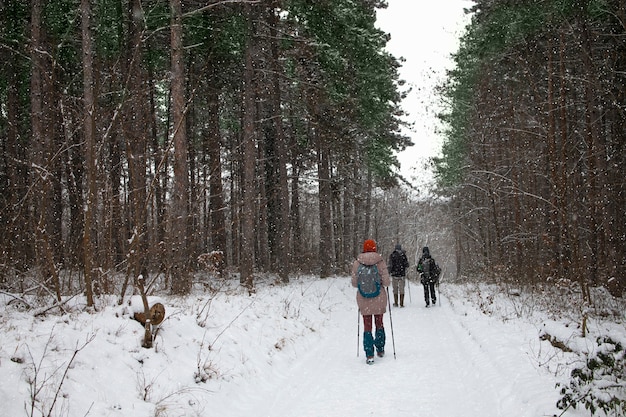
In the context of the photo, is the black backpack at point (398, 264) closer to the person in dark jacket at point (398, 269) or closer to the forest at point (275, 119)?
the person in dark jacket at point (398, 269)

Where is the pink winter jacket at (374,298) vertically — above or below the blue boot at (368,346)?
above

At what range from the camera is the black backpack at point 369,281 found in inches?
321

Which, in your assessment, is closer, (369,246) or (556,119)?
(369,246)

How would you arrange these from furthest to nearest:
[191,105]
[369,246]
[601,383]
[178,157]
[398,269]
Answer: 1. [398,269]
2. [191,105]
3. [178,157]
4. [369,246]
5. [601,383]

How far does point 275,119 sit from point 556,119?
10.7 metres

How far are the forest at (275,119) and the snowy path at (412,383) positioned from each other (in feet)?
9.17

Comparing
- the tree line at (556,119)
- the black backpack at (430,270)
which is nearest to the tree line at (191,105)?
the tree line at (556,119)

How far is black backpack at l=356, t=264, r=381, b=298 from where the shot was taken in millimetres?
8156

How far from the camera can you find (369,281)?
8.20 metres

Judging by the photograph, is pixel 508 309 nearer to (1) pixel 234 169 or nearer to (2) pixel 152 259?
(2) pixel 152 259

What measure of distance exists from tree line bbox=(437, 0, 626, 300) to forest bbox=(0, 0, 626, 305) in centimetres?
10

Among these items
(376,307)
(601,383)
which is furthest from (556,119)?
(601,383)

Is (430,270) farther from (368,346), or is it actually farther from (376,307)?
(368,346)

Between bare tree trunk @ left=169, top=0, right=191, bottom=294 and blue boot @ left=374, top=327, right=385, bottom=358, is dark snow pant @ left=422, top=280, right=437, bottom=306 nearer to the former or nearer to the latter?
blue boot @ left=374, top=327, right=385, bottom=358
